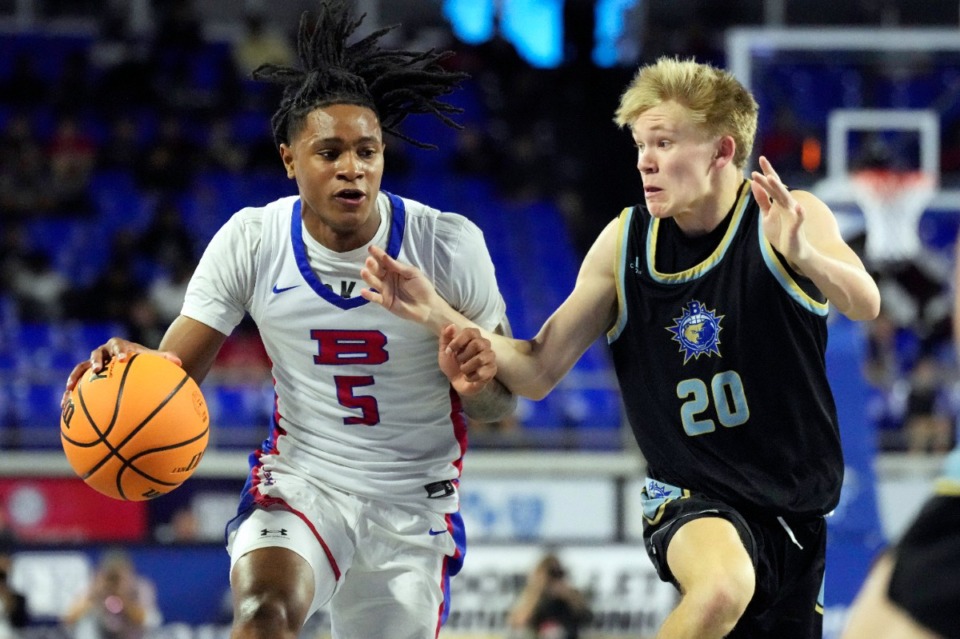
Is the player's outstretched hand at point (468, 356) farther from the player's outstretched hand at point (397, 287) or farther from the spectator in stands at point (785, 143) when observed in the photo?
the spectator in stands at point (785, 143)

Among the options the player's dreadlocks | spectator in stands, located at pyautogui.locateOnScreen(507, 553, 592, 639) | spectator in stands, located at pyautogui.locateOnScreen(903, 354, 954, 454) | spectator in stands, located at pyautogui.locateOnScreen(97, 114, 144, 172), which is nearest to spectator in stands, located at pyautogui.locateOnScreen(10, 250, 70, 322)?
spectator in stands, located at pyautogui.locateOnScreen(97, 114, 144, 172)

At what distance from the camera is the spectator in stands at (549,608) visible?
9.98 metres

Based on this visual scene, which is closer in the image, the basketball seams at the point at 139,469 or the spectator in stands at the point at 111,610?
the basketball seams at the point at 139,469

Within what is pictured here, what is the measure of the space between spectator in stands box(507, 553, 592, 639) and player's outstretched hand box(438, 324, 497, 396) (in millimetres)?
5759

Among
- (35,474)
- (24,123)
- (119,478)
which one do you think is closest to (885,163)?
(35,474)

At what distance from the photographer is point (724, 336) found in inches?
178

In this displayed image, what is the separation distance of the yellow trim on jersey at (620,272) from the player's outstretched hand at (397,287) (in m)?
0.64

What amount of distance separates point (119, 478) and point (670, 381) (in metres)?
1.85

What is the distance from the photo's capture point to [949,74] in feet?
41.4

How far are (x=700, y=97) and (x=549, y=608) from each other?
6074 millimetres

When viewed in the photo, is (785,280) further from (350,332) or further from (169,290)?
(169,290)

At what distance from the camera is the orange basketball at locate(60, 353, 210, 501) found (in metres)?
4.48

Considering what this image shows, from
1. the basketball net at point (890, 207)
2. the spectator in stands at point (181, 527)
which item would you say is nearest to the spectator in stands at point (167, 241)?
the spectator in stands at point (181, 527)

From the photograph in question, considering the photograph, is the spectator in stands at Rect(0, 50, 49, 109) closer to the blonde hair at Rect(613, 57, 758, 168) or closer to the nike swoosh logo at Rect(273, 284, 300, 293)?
the nike swoosh logo at Rect(273, 284, 300, 293)
